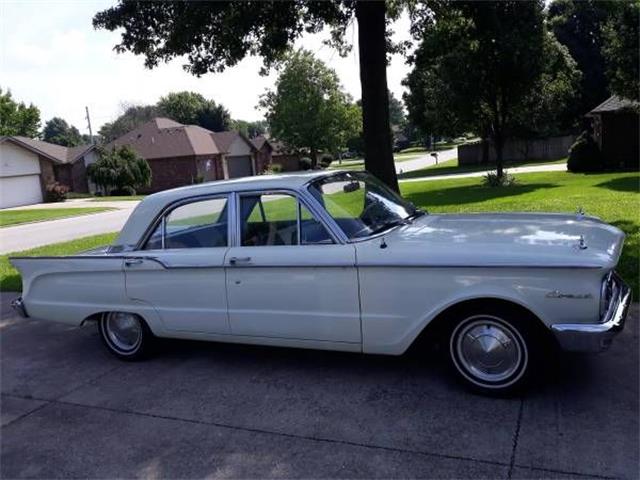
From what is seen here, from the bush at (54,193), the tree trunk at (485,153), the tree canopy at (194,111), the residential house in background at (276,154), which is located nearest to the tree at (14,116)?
the bush at (54,193)

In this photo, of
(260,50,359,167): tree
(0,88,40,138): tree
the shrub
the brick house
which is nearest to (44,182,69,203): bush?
the brick house

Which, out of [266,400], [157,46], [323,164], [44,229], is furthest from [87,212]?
[323,164]

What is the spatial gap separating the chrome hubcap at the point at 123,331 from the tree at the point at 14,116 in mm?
53503

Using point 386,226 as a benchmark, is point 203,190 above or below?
above

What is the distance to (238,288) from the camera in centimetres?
480

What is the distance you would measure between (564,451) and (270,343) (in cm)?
231

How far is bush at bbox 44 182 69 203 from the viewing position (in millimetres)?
41750

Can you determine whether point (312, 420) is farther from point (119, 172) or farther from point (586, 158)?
point (119, 172)

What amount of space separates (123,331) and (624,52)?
71.7ft

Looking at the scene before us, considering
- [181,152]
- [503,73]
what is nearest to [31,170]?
[181,152]

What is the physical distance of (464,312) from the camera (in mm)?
4137

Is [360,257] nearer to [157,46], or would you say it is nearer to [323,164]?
[157,46]

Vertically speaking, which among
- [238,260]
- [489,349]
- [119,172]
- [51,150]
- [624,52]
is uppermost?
[624,52]

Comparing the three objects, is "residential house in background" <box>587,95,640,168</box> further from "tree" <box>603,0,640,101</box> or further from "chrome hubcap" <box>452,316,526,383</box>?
"chrome hubcap" <box>452,316,526,383</box>
